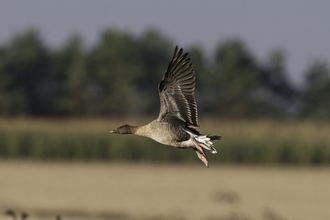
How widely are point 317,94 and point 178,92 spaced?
200 feet

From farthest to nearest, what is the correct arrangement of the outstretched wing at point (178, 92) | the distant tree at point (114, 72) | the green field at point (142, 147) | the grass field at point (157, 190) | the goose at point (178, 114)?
1. the distant tree at point (114, 72)
2. the green field at point (142, 147)
3. the grass field at point (157, 190)
4. the outstretched wing at point (178, 92)
5. the goose at point (178, 114)

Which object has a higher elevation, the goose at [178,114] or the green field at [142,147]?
the green field at [142,147]

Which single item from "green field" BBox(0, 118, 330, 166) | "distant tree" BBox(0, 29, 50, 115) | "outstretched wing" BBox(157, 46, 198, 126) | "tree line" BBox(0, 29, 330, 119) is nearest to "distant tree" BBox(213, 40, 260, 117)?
"tree line" BBox(0, 29, 330, 119)

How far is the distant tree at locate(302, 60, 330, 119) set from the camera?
211 feet

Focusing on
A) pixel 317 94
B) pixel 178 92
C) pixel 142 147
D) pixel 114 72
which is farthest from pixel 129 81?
pixel 178 92

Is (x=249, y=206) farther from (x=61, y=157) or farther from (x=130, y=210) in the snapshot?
(x=61, y=157)

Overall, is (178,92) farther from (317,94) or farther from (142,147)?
(317,94)

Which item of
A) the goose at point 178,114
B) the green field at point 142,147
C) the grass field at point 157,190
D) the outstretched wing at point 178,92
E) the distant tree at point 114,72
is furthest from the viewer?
the distant tree at point 114,72

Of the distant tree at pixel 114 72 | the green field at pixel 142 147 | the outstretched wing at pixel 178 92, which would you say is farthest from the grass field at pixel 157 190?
the distant tree at pixel 114 72

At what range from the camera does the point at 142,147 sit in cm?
3231

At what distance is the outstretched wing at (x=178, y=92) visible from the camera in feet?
26.2

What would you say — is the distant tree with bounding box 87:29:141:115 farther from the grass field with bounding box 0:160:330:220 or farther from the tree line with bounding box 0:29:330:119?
the grass field with bounding box 0:160:330:220

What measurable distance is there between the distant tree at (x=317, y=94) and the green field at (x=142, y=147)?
3142 cm

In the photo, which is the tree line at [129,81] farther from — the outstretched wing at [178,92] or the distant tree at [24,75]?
the outstretched wing at [178,92]
